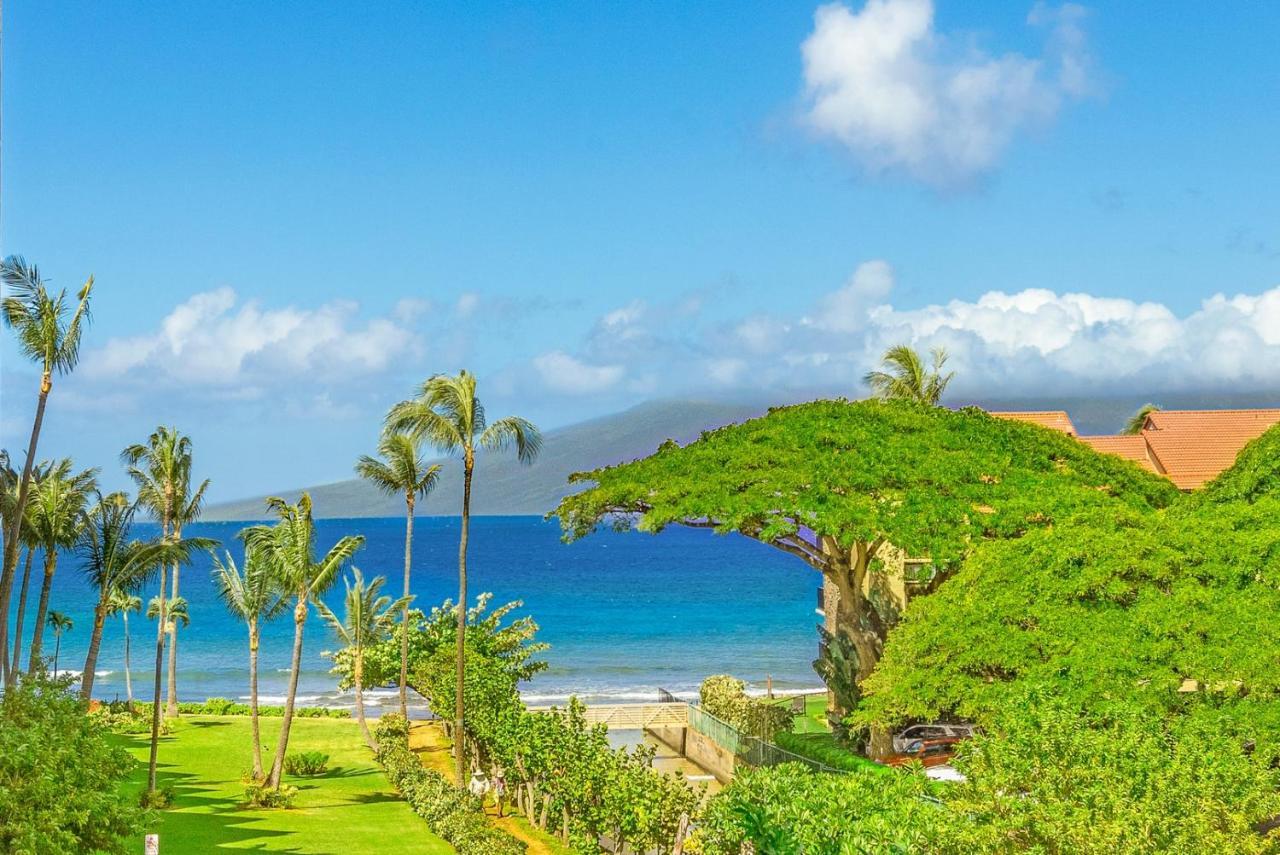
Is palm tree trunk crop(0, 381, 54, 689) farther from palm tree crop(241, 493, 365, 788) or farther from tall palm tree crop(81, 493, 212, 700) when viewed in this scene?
palm tree crop(241, 493, 365, 788)

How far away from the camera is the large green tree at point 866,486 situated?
34344 millimetres

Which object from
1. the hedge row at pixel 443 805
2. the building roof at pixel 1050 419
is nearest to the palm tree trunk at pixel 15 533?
the hedge row at pixel 443 805

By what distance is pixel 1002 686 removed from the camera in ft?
91.5

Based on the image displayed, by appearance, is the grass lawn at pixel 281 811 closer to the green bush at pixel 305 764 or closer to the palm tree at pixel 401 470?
the green bush at pixel 305 764

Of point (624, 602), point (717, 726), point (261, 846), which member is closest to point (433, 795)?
point (261, 846)

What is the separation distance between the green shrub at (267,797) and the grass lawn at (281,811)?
1.23 feet

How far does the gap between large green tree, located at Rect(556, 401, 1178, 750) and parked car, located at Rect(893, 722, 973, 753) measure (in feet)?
8.56

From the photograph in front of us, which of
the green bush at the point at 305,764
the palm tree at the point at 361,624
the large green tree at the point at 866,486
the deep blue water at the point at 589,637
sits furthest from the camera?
the deep blue water at the point at 589,637

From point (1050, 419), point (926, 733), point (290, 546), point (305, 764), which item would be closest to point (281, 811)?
point (305, 764)

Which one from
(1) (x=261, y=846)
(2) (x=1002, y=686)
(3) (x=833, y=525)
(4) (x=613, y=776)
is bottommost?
(1) (x=261, y=846)

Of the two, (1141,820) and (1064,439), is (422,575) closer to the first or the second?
(1064,439)

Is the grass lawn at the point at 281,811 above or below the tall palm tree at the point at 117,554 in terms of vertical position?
below

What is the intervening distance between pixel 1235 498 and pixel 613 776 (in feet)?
54.4

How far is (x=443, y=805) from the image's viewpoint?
34531 millimetres
